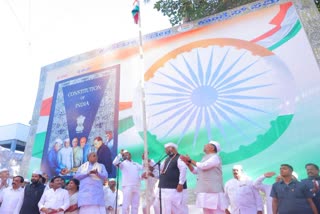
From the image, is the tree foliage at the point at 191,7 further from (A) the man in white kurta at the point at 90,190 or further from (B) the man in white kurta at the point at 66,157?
(A) the man in white kurta at the point at 90,190

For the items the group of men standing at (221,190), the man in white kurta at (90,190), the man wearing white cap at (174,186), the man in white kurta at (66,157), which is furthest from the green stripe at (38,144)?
the man wearing white cap at (174,186)

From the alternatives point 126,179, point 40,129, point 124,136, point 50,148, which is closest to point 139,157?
point 124,136

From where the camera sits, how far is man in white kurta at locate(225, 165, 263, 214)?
3.43m

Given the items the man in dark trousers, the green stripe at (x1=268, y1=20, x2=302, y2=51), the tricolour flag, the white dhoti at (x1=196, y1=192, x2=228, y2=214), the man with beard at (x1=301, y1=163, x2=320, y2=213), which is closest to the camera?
the man with beard at (x1=301, y1=163, x2=320, y2=213)

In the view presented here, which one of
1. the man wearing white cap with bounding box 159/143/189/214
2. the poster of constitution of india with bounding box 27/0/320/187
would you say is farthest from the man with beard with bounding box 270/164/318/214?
the poster of constitution of india with bounding box 27/0/320/187

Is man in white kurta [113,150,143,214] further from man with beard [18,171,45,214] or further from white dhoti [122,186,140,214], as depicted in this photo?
man with beard [18,171,45,214]

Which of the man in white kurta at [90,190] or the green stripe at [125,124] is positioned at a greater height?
the green stripe at [125,124]

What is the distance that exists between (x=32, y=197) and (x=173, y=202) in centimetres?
168

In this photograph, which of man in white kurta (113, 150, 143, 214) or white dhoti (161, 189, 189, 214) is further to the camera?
man in white kurta (113, 150, 143, 214)

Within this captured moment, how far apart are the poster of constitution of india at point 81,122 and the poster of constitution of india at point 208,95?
2 centimetres

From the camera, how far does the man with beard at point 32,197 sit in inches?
139

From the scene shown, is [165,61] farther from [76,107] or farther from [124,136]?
[76,107]

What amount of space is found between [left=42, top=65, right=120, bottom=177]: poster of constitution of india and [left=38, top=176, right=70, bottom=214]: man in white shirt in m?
1.98

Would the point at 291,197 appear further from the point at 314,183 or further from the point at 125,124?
the point at 125,124
